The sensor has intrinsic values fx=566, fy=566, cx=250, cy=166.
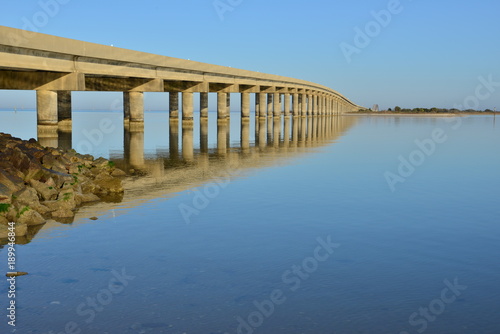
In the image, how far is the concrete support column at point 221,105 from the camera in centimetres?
8294

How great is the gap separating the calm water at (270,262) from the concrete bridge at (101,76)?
18944 mm

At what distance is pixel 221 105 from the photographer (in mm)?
83562

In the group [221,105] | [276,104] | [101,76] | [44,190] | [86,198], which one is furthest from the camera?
→ [276,104]

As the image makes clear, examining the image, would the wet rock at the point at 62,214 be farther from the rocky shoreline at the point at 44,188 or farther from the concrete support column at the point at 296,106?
the concrete support column at the point at 296,106

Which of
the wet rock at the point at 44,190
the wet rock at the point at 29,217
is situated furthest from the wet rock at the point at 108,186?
the wet rock at the point at 29,217

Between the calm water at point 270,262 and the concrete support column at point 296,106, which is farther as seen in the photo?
the concrete support column at point 296,106

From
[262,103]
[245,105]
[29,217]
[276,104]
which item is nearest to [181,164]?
[29,217]

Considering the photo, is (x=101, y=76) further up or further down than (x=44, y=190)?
further up

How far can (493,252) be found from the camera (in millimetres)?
11047

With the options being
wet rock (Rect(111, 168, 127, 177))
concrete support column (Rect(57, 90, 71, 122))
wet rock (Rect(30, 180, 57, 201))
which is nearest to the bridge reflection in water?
wet rock (Rect(111, 168, 127, 177))

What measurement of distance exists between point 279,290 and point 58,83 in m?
36.1

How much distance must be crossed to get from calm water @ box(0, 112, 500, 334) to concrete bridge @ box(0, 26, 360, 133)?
1894cm

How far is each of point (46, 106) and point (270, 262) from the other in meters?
38.9

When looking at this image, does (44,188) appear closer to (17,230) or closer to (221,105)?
(17,230)
